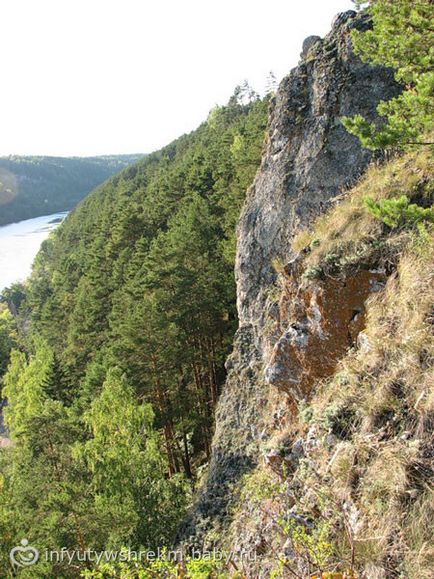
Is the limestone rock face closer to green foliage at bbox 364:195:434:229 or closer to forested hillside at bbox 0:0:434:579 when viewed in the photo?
forested hillside at bbox 0:0:434:579

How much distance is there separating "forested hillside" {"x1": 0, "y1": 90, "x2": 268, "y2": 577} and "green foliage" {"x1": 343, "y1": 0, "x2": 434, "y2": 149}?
1273 centimetres

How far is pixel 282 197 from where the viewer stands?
1514cm

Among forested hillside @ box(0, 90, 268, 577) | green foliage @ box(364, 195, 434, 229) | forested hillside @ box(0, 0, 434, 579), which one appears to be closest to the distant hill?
forested hillside @ box(0, 90, 268, 577)

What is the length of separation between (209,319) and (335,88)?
12.5 meters

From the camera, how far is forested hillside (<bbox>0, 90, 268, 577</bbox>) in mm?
14031

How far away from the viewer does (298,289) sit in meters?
9.59

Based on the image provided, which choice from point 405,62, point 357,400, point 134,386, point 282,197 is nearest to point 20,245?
point 134,386

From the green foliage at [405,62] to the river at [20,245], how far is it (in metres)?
85.6

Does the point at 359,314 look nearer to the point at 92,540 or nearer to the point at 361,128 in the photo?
the point at 361,128

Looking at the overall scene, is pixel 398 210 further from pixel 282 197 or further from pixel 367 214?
pixel 282 197

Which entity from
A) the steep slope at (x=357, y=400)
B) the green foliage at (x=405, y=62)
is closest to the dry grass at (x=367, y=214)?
the steep slope at (x=357, y=400)

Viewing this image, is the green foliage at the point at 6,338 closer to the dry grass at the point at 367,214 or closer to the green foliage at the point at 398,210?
the dry grass at the point at 367,214

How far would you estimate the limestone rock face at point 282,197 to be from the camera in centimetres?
1326

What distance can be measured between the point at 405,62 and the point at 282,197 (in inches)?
324
